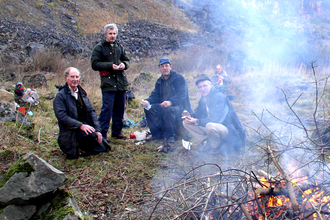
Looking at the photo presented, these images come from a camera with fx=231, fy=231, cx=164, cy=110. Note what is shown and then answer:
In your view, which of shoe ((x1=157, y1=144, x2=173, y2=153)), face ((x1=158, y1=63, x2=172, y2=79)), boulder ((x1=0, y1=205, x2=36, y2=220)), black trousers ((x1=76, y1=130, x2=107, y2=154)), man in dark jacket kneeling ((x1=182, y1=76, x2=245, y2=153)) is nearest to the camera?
boulder ((x1=0, y1=205, x2=36, y2=220))

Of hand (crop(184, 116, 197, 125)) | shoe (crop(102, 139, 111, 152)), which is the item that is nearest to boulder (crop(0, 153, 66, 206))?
shoe (crop(102, 139, 111, 152))

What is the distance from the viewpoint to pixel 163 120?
4812mm

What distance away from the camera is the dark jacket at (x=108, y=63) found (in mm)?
4238

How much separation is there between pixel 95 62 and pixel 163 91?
4.99 feet

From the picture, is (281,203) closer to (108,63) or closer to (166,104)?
(166,104)

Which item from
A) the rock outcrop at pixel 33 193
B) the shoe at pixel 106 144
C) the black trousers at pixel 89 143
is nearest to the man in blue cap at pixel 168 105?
the shoe at pixel 106 144

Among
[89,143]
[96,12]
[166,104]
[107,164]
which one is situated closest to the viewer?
[107,164]

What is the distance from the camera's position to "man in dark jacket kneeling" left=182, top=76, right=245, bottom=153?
4.04 meters

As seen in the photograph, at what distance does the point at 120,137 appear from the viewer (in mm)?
4859

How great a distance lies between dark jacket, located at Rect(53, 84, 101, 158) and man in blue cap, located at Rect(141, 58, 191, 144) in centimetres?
147

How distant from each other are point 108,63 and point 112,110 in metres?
0.93

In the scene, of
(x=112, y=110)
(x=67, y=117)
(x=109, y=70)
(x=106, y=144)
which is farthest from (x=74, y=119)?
(x=109, y=70)

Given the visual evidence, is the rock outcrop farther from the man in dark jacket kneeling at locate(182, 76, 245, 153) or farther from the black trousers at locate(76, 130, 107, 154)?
the man in dark jacket kneeling at locate(182, 76, 245, 153)

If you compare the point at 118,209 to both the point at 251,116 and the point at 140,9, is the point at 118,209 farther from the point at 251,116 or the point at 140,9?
Result: the point at 140,9
